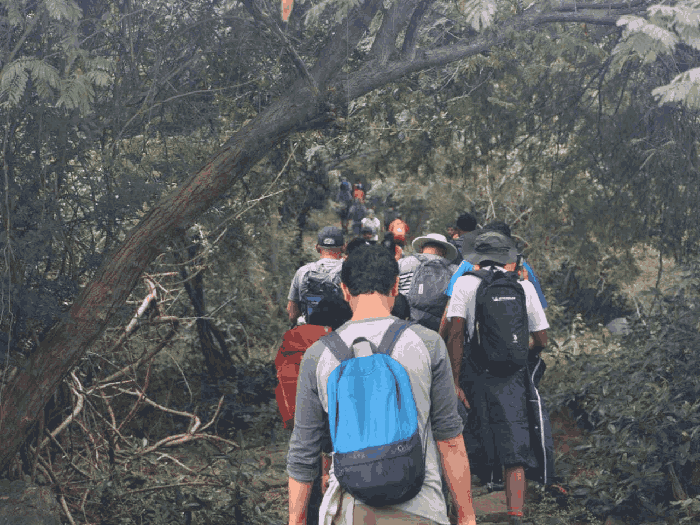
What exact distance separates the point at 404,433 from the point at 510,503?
268cm

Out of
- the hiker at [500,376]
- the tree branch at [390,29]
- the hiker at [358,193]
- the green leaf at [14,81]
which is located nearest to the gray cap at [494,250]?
the hiker at [500,376]

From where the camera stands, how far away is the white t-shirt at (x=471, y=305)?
184 inches

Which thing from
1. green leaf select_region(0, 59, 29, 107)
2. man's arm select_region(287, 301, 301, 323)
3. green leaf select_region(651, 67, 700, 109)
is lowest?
man's arm select_region(287, 301, 301, 323)

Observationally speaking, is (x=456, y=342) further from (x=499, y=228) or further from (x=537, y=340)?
(x=499, y=228)

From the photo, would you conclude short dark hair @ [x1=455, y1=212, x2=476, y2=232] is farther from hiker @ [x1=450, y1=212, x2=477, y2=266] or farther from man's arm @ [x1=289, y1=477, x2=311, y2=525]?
man's arm @ [x1=289, y1=477, x2=311, y2=525]

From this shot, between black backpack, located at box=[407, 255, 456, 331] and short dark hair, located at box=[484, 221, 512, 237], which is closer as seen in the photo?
short dark hair, located at box=[484, 221, 512, 237]

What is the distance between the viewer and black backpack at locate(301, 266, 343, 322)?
5824 millimetres

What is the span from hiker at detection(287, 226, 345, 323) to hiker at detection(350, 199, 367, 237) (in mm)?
11527

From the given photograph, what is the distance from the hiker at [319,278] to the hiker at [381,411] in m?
2.98

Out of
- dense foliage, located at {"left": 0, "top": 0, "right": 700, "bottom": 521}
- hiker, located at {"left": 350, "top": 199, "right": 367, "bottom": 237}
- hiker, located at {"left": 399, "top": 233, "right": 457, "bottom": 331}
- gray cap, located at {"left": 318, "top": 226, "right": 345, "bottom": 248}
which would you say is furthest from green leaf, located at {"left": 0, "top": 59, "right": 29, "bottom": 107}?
hiker, located at {"left": 350, "top": 199, "right": 367, "bottom": 237}

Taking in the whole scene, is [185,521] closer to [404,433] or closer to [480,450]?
[480,450]

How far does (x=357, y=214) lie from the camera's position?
712 inches

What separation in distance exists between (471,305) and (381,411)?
238cm

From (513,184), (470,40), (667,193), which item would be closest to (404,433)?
(470,40)
